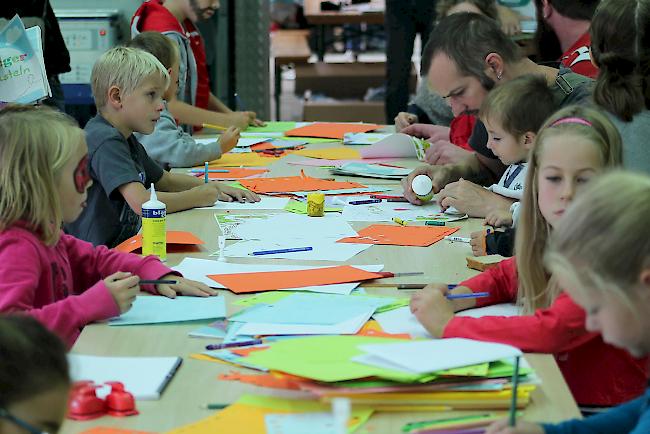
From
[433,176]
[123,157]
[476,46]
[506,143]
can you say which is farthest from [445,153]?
[123,157]

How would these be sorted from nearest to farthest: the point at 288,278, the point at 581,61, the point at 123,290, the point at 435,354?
the point at 435,354 < the point at 123,290 < the point at 288,278 < the point at 581,61

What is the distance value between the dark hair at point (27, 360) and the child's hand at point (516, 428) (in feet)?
1.76

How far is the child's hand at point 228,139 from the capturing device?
139 inches

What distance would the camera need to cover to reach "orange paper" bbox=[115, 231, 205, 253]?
7.34ft

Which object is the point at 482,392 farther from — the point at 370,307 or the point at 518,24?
the point at 518,24

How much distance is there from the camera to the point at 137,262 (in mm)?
2021

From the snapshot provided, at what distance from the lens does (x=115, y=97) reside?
2.74 meters

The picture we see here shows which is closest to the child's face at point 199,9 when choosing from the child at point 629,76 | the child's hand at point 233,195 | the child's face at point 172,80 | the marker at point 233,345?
the child's face at point 172,80

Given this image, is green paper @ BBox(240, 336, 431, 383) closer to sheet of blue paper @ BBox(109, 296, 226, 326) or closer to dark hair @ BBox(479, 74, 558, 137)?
sheet of blue paper @ BBox(109, 296, 226, 326)

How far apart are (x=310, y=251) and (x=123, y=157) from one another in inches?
25.0

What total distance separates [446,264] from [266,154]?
1.59 meters

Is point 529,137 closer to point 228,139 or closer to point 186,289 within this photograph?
point 186,289

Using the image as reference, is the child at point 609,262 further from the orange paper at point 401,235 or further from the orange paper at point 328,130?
the orange paper at point 328,130

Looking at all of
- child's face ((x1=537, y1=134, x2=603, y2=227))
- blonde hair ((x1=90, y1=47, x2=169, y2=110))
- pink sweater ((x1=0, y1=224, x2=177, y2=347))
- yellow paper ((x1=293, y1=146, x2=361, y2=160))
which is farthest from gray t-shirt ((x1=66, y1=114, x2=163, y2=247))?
child's face ((x1=537, y1=134, x2=603, y2=227))
